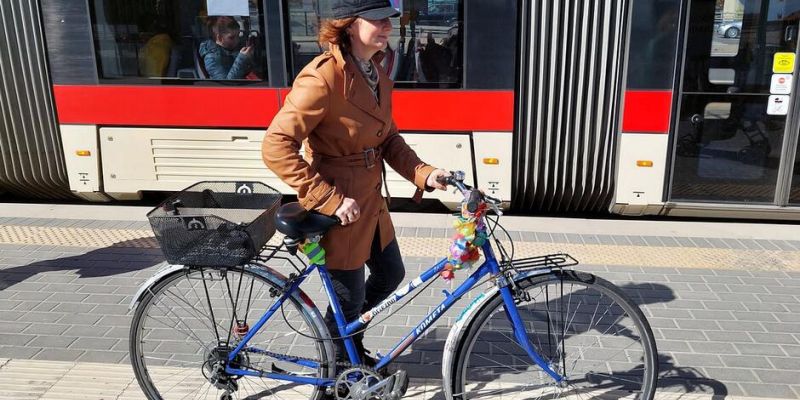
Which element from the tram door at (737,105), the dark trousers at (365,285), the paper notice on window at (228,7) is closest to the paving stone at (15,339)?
the dark trousers at (365,285)

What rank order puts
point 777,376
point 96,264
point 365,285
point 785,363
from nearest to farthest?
point 365,285, point 777,376, point 785,363, point 96,264

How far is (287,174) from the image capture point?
7.43ft

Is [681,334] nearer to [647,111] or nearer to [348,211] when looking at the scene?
[647,111]

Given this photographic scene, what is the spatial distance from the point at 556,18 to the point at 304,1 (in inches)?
78.4

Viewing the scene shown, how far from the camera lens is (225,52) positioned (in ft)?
17.5

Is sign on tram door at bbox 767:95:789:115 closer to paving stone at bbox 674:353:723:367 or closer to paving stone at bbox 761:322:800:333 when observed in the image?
paving stone at bbox 761:322:800:333

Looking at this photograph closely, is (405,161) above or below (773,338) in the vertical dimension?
above

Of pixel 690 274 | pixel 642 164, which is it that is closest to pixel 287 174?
pixel 690 274

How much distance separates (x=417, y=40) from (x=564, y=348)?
118 inches

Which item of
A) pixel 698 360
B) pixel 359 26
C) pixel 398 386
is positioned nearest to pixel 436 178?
pixel 359 26

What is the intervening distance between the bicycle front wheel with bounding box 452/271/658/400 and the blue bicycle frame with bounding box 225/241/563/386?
0.07 metres

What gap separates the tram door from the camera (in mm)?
4898

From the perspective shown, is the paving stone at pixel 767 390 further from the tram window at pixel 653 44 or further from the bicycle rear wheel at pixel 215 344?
the tram window at pixel 653 44

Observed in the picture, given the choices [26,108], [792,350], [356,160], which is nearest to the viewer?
[356,160]
